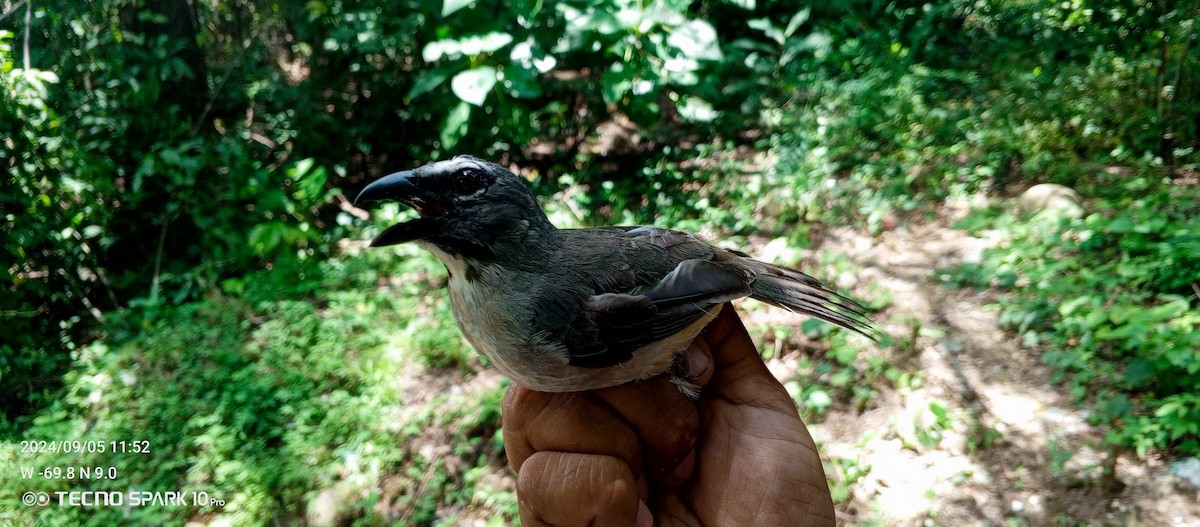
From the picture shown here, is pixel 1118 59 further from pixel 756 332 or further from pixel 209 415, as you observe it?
pixel 209 415

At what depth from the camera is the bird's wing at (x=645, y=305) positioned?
84.4 inches

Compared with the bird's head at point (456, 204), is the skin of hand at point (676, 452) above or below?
below

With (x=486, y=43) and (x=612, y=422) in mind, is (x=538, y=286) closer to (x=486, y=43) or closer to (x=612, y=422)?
(x=612, y=422)

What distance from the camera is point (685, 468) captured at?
2537mm

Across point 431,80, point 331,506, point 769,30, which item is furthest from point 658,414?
point 769,30

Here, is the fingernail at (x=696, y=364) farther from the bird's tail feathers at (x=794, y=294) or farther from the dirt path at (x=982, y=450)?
the dirt path at (x=982, y=450)

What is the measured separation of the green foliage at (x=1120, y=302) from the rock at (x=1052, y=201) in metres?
0.10

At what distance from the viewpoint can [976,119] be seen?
645 centimetres

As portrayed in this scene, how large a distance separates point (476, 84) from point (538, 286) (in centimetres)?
302

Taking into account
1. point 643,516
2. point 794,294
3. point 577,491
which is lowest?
point 643,516

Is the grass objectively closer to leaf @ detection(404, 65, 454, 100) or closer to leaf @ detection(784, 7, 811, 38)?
leaf @ detection(404, 65, 454, 100)

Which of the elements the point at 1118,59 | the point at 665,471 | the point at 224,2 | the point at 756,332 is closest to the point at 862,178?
the point at 756,332

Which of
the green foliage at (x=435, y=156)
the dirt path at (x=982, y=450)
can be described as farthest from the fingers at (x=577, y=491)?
the dirt path at (x=982, y=450)

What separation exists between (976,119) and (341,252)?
5.98 meters
